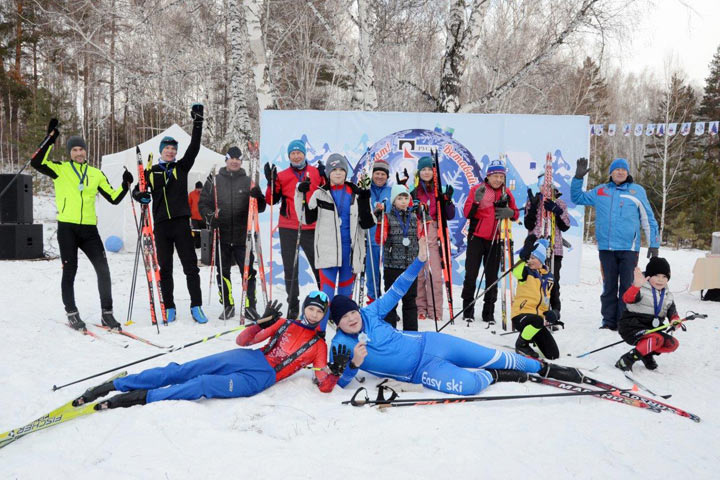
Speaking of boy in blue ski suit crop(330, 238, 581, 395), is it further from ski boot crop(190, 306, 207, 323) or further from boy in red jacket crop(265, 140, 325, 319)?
ski boot crop(190, 306, 207, 323)

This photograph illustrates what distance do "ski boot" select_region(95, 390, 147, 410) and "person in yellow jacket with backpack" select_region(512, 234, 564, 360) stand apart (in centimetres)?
292

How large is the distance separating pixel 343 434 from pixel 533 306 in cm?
233

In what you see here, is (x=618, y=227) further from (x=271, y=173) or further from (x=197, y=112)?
(x=197, y=112)

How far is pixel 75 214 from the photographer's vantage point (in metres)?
4.59

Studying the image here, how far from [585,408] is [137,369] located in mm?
3118

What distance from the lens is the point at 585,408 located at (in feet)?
9.89

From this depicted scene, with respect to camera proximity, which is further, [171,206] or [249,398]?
[171,206]

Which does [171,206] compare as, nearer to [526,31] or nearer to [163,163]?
[163,163]

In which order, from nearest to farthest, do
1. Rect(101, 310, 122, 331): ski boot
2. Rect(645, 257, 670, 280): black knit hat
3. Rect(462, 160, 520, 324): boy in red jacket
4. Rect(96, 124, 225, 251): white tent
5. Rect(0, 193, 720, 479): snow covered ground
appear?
Rect(0, 193, 720, 479): snow covered ground
Rect(645, 257, 670, 280): black knit hat
Rect(101, 310, 122, 331): ski boot
Rect(462, 160, 520, 324): boy in red jacket
Rect(96, 124, 225, 251): white tent

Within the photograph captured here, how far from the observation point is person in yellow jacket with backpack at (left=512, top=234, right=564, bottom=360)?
4059mm

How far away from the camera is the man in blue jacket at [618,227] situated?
5.04 meters

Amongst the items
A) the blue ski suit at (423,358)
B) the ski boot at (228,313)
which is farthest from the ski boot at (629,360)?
the ski boot at (228,313)

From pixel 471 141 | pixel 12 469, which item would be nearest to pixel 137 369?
pixel 12 469

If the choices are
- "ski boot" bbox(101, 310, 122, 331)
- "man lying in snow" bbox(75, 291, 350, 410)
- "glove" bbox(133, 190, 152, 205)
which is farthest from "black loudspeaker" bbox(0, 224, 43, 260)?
"man lying in snow" bbox(75, 291, 350, 410)
